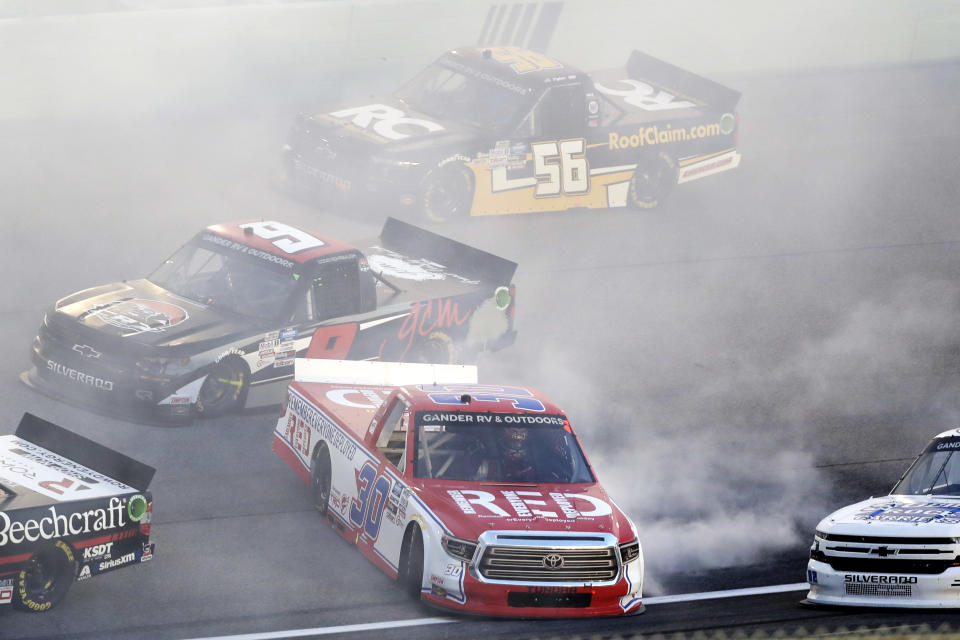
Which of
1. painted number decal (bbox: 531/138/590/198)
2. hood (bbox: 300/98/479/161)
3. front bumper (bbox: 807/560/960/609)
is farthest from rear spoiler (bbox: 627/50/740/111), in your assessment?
front bumper (bbox: 807/560/960/609)

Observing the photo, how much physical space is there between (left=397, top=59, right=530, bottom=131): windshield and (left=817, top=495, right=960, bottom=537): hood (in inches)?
359

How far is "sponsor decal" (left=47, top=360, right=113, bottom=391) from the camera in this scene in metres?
12.0

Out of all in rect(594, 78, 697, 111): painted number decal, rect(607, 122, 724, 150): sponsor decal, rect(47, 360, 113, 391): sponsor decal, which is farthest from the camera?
rect(594, 78, 697, 111): painted number decal

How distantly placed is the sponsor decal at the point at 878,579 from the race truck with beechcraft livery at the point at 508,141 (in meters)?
9.04

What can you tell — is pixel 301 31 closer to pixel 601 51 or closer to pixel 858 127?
pixel 601 51

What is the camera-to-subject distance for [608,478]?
1209 centimetres

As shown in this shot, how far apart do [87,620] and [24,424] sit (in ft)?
6.10

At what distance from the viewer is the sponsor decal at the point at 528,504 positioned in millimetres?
9344

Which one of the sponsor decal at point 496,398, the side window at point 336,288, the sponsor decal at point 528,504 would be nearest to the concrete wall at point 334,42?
the side window at point 336,288

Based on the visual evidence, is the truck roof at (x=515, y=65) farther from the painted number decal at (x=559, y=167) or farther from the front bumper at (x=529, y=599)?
the front bumper at (x=529, y=599)

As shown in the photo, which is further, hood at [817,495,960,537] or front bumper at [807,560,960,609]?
hood at [817,495,960,537]

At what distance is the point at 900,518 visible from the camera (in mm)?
9477

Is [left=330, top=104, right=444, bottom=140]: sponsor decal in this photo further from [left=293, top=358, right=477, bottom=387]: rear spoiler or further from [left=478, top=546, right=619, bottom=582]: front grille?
[left=478, top=546, right=619, bottom=582]: front grille

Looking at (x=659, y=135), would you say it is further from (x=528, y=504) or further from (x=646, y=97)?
(x=528, y=504)
